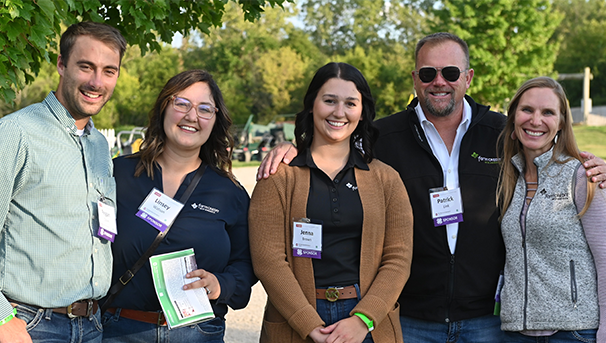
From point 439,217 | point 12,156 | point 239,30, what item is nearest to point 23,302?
point 12,156

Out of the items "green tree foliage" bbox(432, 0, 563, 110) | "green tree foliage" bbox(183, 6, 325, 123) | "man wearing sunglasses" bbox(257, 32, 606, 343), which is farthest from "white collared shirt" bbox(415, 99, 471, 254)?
"green tree foliage" bbox(183, 6, 325, 123)

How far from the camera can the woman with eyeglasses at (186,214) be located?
3.10 m

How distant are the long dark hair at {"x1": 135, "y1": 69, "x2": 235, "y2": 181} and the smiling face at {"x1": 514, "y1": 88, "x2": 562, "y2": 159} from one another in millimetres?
1889

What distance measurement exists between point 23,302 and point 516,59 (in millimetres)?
40861

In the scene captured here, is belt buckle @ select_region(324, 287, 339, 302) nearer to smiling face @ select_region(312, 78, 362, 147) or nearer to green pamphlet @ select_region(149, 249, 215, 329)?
green pamphlet @ select_region(149, 249, 215, 329)

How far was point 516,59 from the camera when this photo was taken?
129ft

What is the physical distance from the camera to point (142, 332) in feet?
10.1

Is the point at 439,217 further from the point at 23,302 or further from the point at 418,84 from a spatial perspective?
the point at 23,302

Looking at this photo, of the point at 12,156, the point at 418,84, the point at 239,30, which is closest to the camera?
the point at 12,156

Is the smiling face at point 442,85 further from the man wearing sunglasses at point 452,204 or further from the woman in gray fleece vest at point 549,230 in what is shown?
the woman in gray fleece vest at point 549,230

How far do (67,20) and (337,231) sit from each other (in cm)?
221

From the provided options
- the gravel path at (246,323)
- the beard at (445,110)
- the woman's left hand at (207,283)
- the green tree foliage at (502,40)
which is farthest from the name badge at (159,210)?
the green tree foliage at (502,40)

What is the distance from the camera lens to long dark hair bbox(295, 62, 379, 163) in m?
3.41

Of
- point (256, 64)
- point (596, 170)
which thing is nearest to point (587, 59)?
point (256, 64)
